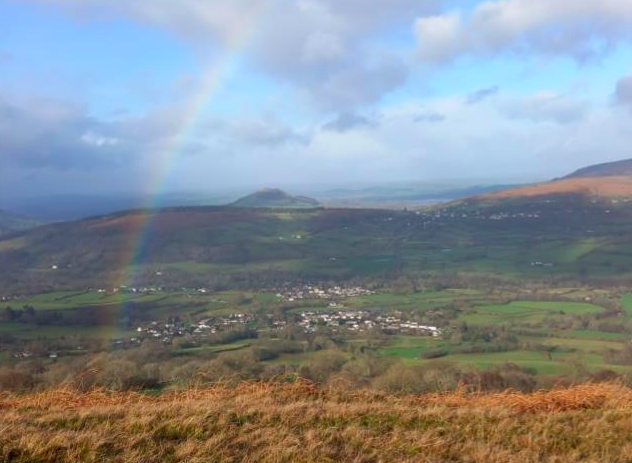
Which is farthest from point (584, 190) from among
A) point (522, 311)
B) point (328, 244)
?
point (522, 311)

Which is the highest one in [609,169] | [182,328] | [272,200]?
[609,169]

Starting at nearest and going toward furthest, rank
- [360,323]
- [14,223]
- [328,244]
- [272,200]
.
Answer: [360,323], [328,244], [14,223], [272,200]

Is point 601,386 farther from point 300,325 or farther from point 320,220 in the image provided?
point 320,220

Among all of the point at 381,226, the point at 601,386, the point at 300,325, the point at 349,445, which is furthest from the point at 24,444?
the point at 381,226

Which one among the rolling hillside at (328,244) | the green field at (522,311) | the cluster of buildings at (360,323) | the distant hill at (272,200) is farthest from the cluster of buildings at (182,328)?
the distant hill at (272,200)

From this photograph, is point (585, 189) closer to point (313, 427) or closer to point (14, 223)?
point (313, 427)
